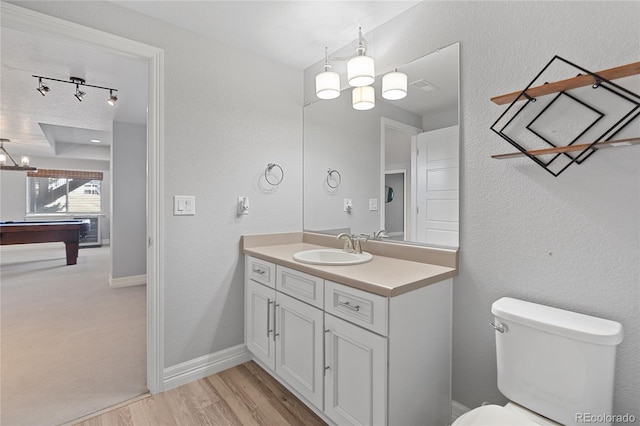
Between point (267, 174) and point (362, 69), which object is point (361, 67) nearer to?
point (362, 69)

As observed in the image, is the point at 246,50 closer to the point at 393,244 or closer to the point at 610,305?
the point at 393,244

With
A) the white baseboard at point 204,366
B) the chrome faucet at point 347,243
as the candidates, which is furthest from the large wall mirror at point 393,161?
the white baseboard at point 204,366

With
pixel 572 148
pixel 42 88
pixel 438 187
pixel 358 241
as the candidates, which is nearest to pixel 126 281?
pixel 42 88

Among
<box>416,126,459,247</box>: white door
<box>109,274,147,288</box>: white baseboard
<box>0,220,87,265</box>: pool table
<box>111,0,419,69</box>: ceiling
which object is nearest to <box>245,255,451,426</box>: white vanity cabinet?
<box>416,126,459,247</box>: white door

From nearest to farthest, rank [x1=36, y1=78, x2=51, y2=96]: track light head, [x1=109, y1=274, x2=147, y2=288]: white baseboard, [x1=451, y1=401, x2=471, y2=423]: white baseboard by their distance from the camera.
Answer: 1. [x1=451, y1=401, x2=471, y2=423]: white baseboard
2. [x1=36, y1=78, x2=51, y2=96]: track light head
3. [x1=109, y1=274, x2=147, y2=288]: white baseboard

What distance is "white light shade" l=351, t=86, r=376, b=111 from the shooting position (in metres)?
2.00

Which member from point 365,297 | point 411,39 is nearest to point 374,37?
point 411,39

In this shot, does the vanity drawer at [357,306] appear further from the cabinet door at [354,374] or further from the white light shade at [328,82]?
the white light shade at [328,82]

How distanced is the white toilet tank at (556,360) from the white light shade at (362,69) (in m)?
1.35

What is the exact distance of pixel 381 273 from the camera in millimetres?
1472

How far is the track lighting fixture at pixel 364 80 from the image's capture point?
177cm

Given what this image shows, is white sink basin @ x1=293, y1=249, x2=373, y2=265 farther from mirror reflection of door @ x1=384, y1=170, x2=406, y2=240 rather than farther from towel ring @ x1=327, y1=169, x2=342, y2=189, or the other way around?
towel ring @ x1=327, y1=169, x2=342, y2=189

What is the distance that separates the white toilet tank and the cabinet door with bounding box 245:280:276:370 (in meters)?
1.24

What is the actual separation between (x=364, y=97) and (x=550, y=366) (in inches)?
66.4
